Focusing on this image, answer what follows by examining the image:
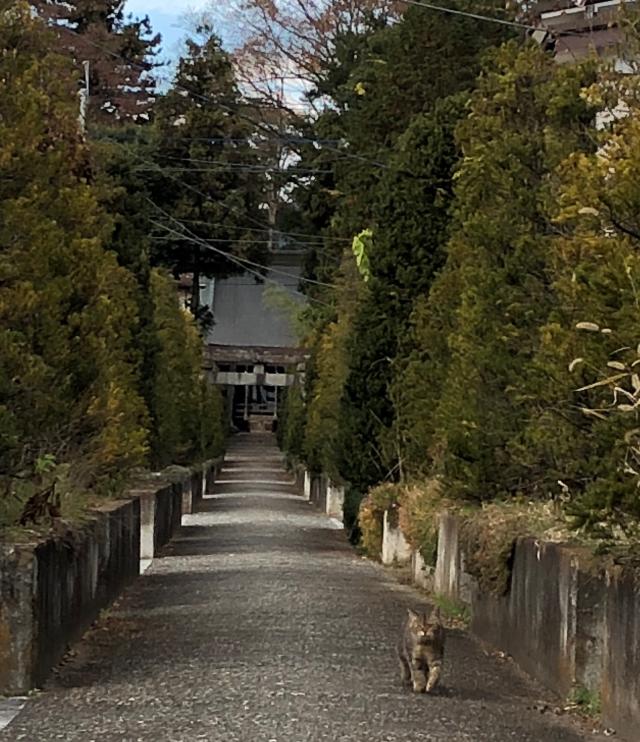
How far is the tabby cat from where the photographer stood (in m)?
9.55

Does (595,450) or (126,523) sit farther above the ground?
(595,450)

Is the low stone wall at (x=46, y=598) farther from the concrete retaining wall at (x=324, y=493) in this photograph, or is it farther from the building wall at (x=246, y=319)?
the building wall at (x=246, y=319)

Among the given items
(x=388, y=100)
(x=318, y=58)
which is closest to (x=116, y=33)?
(x=318, y=58)

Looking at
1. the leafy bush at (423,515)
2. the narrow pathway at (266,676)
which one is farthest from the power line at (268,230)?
the narrow pathway at (266,676)

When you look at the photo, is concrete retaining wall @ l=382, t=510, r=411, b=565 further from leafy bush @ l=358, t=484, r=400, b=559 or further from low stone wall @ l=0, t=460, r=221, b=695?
low stone wall @ l=0, t=460, r=221, b=695

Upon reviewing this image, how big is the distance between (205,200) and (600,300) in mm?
43676

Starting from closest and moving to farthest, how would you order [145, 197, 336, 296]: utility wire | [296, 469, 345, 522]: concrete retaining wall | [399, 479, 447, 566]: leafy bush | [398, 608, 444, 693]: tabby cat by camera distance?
[398, 608, 444, 693]: tabby cat
[399, 479, 447, 566]: leafy bush
[296, 469, 345, 522]: concrete retaining wall
[145, 197, 336, 296]: utility wire

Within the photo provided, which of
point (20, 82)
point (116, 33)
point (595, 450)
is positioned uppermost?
point (116, 33)

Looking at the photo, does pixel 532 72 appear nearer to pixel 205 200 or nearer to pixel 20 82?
pixel 20 82

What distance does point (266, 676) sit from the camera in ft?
32.8

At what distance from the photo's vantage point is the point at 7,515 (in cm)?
1057

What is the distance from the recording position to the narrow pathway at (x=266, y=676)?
27.3 ft

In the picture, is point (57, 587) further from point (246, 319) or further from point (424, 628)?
point (246, 319)

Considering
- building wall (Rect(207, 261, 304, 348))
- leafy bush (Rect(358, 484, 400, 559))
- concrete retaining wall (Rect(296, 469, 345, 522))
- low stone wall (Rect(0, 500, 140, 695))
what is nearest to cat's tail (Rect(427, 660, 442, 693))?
low stone wall (Rect(0, 500, 140, 695))
